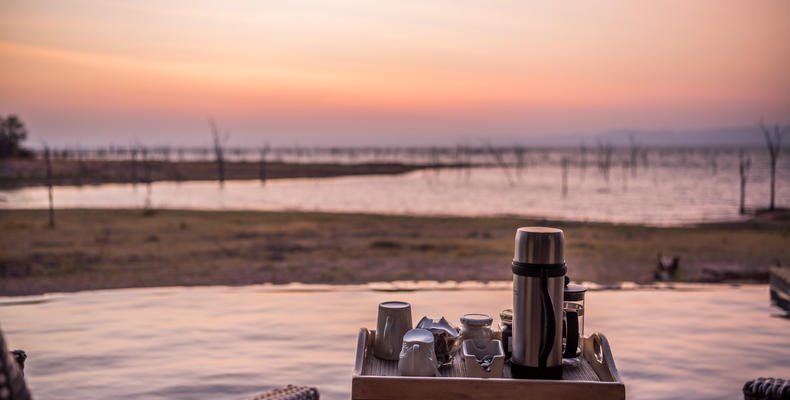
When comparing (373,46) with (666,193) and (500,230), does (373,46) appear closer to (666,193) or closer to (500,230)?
(500,230)

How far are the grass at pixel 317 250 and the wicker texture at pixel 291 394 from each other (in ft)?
13.4

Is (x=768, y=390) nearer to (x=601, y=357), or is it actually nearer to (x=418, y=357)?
(x=601, y=357)

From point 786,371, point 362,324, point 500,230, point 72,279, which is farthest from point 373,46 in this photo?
point 786,371

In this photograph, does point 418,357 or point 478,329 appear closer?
point 418,357

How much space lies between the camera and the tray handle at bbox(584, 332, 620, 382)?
1521 millimetres

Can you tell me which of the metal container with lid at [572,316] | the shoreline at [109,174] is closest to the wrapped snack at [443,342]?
the metal container with lid at [572,316]

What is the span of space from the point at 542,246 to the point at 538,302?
146mm

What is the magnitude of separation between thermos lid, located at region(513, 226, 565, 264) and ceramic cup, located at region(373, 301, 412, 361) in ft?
1.34

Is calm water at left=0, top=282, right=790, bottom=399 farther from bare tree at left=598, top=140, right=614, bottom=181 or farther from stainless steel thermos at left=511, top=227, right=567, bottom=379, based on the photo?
bare tree at left=598, top=140, right=614, bottom=181

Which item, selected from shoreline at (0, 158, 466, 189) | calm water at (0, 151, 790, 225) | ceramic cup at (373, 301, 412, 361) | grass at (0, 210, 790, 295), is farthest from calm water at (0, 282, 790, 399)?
shoreline at (0, 158, 466, 189)

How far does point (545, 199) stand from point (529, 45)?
13524 mm

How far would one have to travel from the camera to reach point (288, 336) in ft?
10.7

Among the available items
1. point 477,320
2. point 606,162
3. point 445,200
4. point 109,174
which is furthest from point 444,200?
point 606,162

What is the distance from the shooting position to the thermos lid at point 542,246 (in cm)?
141
